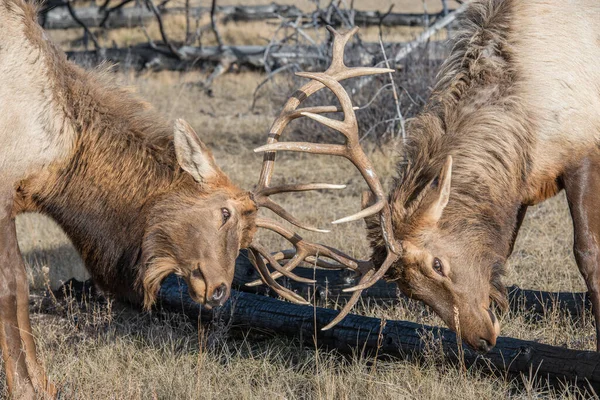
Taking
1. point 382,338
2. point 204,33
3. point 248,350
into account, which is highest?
point 382,338

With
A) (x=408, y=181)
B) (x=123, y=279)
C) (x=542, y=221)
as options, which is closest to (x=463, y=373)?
(x=408, y=181)

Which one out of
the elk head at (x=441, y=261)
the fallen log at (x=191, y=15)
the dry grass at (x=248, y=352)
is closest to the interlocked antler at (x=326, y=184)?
the elk head at (x=441, y=261)

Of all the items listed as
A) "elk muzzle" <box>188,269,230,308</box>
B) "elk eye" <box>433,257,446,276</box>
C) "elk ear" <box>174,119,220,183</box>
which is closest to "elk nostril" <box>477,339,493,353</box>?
"elk eye" <box>433,257,446,276</box>

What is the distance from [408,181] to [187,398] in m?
1.85

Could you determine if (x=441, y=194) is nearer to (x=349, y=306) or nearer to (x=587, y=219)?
(x=349, y=306)

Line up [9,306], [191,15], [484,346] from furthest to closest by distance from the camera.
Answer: [191,15] → [9,306] → [484,346]

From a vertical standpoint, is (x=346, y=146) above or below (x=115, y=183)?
above

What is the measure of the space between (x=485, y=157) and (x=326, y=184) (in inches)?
47.4

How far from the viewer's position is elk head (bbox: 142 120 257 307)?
15.7 ft

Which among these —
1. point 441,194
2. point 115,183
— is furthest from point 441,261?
point 115,183

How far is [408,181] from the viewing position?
5.20 metres

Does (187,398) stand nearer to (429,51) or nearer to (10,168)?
(10,168)

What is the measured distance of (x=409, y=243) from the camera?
16.2 feet

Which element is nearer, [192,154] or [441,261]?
[192,154]
